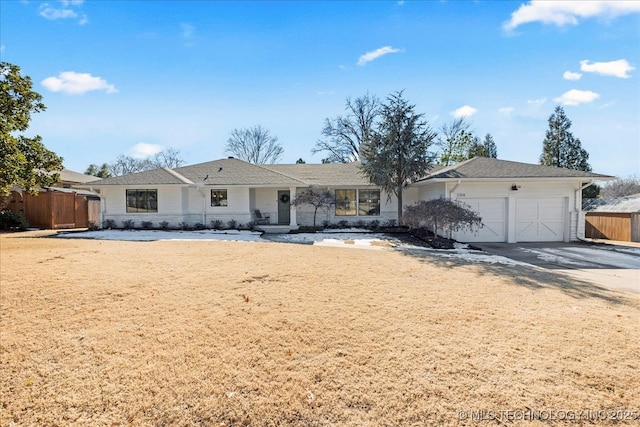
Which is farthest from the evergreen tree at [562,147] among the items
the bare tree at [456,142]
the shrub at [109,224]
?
the shrub at [109,224]

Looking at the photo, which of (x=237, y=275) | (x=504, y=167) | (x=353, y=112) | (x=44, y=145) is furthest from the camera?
(x=353, y=112)

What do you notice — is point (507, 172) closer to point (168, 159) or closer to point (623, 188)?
point (623, 188)

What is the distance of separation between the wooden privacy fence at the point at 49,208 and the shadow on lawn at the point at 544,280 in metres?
19.5

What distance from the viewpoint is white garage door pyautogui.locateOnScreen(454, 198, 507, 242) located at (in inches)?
561

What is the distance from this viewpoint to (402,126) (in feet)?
52.3

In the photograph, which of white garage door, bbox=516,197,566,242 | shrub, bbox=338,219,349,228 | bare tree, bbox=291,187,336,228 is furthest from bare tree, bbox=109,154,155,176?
white garage door, bbox=516,197,566,242

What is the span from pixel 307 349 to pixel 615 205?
71.7 feet

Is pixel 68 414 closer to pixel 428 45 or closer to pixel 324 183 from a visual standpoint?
pixel 428 45

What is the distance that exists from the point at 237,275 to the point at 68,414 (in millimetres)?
4104

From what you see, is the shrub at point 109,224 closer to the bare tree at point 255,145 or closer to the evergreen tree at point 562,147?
the bare tree at point 255,145

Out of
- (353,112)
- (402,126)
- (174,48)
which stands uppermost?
(353,112)

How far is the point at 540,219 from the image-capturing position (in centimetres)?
1430

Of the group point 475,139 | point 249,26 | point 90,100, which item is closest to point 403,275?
point 249,26

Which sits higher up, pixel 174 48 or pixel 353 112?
pixel 353 112
